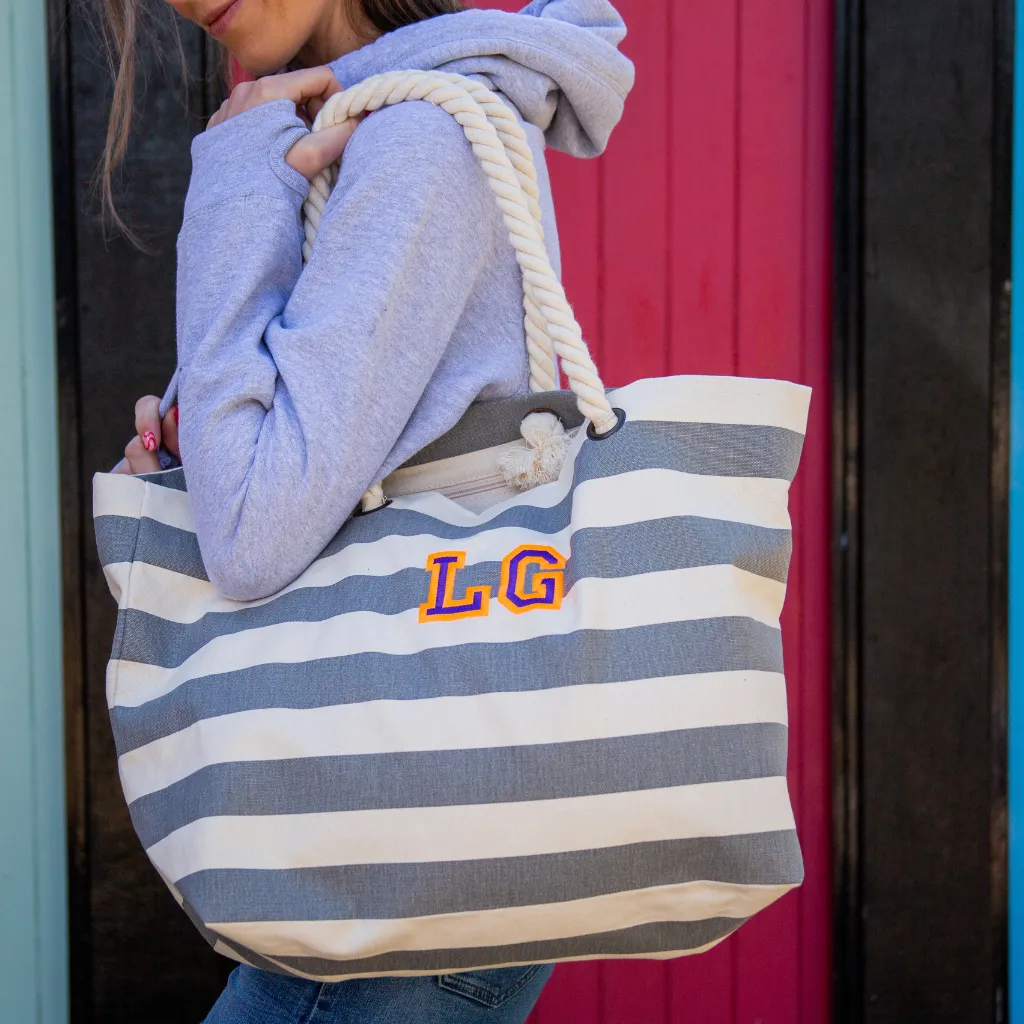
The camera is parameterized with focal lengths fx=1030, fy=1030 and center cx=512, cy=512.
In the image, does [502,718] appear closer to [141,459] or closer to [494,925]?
[494,925]

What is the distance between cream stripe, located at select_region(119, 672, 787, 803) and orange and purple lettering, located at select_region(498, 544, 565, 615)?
71 mm

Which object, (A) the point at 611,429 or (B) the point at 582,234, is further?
(B) the point at 582,234

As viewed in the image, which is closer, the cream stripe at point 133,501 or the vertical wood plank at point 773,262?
the cream stripe at point 133,501

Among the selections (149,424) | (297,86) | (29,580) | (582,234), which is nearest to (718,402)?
(297,86)

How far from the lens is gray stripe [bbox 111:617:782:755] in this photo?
2.47ft

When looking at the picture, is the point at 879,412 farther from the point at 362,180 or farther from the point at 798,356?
the point at 362,180

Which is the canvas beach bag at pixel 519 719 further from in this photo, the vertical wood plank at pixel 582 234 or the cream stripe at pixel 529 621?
the vertical wood plank at pixel 582 234

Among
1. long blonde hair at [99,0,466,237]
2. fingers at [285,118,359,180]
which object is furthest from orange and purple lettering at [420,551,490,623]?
long blonde hair at [99,0,466,237]

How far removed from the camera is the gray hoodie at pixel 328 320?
0.79 m

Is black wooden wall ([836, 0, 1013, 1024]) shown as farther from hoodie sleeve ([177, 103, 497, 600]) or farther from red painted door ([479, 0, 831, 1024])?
hoodie sleeve ([177, 103, 497, 600])

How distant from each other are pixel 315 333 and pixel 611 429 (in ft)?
0.80

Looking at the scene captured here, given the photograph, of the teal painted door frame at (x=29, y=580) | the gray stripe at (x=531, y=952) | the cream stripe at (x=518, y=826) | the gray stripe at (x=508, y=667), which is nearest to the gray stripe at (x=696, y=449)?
the gray stripe at (x=508, y=667)

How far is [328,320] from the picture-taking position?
2.61ft

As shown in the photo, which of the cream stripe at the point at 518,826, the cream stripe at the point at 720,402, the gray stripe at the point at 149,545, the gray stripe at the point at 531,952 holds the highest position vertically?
the cream stripe at the point at 720,402
